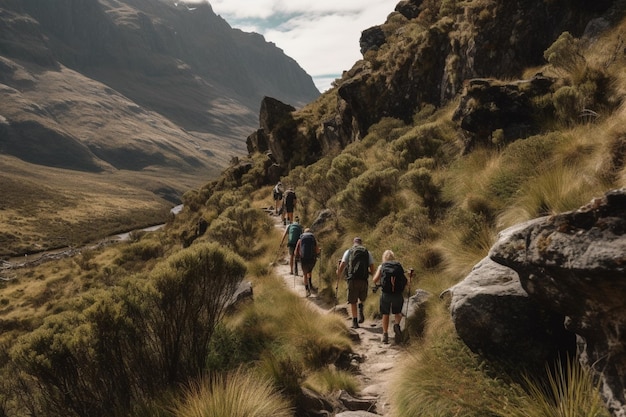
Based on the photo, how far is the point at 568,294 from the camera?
11.9 feet

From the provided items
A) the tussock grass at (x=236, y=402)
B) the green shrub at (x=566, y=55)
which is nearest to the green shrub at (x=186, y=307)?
the tussock grass at (x=236, y=402)

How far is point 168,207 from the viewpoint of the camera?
163625mm

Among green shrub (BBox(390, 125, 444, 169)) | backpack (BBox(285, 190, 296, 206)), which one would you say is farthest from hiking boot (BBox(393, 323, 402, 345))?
backpack (BBox(285, 190, 296, 206))

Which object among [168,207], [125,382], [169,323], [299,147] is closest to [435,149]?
[169,323]

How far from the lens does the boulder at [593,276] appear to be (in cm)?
315

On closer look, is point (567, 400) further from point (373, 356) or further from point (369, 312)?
point (369, 312)

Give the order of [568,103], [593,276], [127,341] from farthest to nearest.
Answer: [568,103] < [127,341] < [593,276]

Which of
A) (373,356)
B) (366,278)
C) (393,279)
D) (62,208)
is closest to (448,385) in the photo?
(373,356)

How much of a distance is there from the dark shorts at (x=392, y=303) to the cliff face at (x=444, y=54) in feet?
22.7

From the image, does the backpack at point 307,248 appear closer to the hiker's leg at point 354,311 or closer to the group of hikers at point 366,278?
the group of hikers at point 366,278

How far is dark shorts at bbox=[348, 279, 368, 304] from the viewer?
9.73m

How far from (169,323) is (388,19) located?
3606 centimetres

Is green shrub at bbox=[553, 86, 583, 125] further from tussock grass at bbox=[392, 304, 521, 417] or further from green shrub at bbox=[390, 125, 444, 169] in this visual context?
tussock grass at bbox=[392, 304, 521, 417]

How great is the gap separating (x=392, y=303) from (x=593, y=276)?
5.61 m
